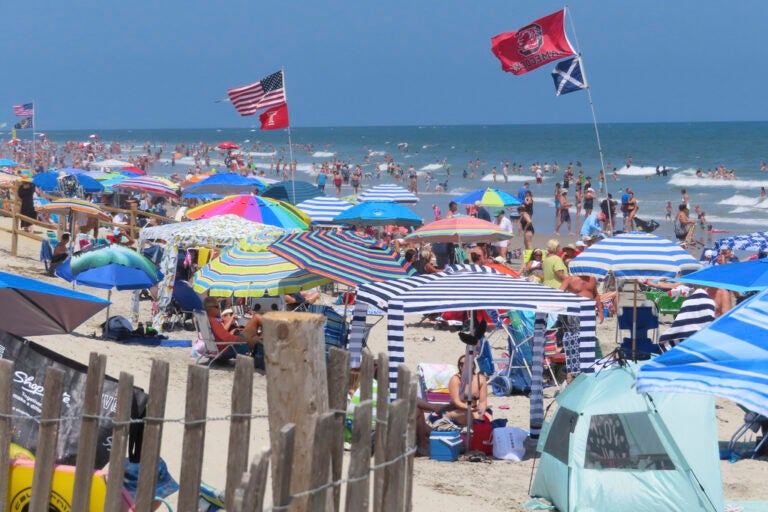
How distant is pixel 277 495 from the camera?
3.83 m

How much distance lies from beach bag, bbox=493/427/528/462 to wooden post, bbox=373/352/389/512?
370 cm

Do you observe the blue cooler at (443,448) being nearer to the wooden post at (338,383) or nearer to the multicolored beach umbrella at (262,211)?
the wooden post at (338,383)

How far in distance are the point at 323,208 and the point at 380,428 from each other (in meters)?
13.3

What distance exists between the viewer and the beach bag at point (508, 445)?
27.1 feet

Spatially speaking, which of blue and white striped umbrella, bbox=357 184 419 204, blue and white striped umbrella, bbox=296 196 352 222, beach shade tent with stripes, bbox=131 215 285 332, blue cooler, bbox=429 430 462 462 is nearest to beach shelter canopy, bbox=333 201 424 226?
blue and white striped umbrella, bbox=296 196 352 222

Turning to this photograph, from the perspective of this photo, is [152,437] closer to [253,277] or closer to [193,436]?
[193,436]

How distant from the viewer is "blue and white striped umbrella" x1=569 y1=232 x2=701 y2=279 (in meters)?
11.0

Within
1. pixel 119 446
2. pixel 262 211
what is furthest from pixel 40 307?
pixel 262 211

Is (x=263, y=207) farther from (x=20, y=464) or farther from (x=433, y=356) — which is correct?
(x=20, y=464)

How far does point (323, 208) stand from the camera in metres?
17.8

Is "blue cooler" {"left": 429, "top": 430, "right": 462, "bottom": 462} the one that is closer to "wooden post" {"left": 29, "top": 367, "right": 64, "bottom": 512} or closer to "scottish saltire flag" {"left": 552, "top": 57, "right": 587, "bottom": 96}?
"wooden post" {"left": 29, "top": 367, "right": 64, "bottom": 512}

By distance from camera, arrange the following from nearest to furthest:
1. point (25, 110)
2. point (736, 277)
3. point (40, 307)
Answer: point (40, 307), point (736, 277), point (25, 110)

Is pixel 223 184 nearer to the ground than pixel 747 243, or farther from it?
farther from it

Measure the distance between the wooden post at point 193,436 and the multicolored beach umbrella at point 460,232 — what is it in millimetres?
11003
